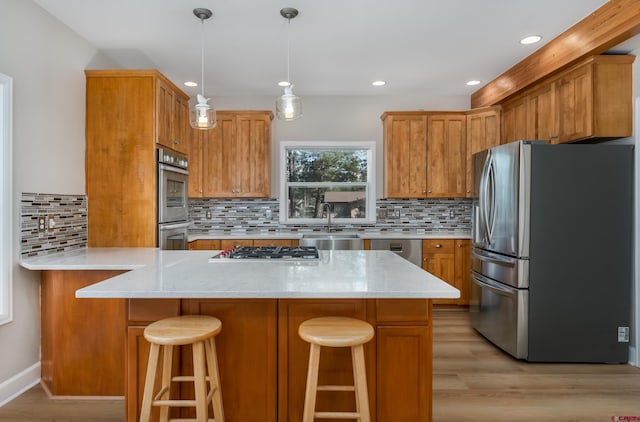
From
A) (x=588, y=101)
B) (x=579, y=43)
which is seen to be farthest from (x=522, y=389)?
(x=579, y=43)

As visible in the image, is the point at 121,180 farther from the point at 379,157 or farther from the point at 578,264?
the point at 578,264

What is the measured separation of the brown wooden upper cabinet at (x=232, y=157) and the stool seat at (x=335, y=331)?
3.03 metres

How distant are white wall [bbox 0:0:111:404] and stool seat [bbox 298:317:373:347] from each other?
2069mm

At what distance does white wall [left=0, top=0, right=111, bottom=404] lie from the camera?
2.35 meters

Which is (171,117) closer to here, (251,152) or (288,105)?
(251,152)

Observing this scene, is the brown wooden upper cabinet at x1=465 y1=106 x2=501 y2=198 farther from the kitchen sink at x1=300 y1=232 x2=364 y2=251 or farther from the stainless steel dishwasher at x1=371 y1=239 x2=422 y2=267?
the kitchen sink at x1=300 y1=232 x2=364 y2=251

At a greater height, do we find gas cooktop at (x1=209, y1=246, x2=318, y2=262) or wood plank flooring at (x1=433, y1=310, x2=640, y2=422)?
gas cooktop at (x1=209, y1=246, x2=318, y2=262)

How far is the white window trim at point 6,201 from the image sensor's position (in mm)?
2283

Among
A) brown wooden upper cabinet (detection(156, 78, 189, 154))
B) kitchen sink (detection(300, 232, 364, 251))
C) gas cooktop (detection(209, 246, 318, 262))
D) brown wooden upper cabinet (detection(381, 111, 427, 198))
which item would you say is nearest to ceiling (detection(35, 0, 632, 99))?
brown wooden upper cabinet (detection(156, 78, 189, 154))

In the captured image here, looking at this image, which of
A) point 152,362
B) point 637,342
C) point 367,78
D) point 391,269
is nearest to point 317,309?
point 391,269

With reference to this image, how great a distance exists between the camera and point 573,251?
2881mm

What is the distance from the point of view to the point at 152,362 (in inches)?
62.2

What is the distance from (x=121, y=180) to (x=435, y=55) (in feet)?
10.0

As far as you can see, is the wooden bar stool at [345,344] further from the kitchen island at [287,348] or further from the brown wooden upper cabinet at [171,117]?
the brown wooden upper cabinet at [171,117]
